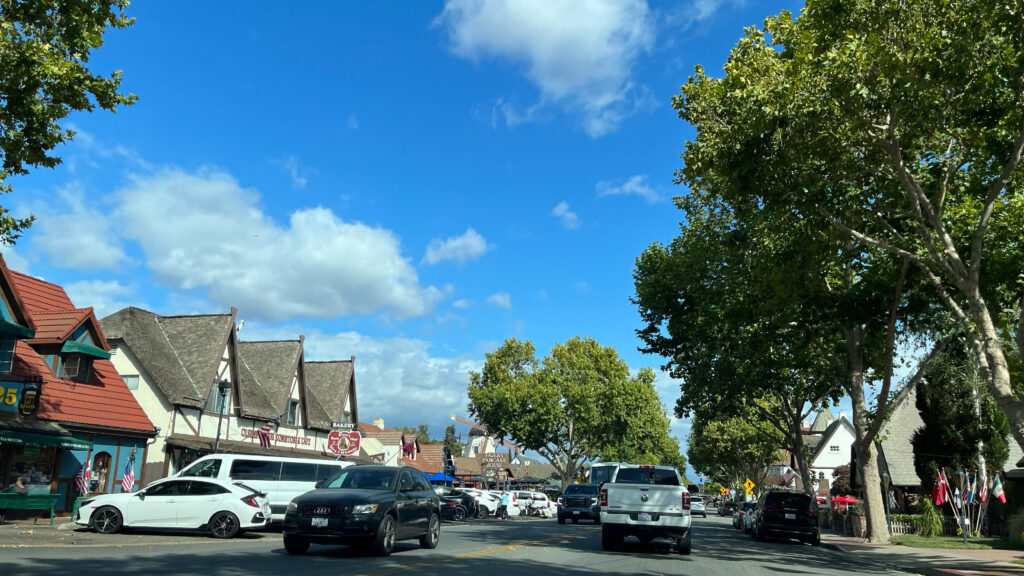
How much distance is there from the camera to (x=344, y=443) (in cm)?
4162

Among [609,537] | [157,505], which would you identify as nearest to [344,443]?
[157,505]

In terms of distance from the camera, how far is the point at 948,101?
14961 mm

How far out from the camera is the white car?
18.6 metres

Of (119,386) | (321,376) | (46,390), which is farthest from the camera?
(321,376)

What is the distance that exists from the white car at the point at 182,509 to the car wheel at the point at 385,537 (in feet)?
18.3

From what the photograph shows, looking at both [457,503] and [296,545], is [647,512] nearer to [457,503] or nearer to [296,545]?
[296,545]

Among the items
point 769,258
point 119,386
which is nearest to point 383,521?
point 769,258

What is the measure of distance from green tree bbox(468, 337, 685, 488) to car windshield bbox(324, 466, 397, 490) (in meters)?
51.3

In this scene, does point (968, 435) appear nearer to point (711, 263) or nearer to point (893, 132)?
point (711, 263)

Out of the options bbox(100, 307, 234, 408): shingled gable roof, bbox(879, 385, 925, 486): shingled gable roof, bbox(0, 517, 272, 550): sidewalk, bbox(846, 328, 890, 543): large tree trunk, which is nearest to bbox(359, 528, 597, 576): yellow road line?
bbox(0, 517, 272, 550): sidewalk

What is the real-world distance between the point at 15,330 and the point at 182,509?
30.9 feet

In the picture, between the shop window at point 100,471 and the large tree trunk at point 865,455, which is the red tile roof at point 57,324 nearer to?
the shop window at point 100,471

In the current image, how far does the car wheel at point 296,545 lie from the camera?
14.5 meters

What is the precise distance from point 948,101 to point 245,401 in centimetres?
3254
